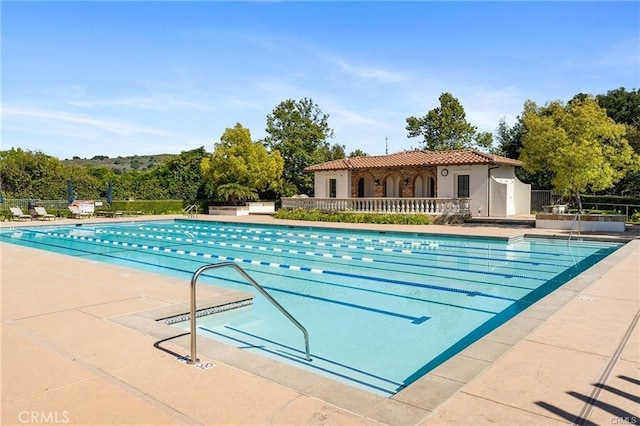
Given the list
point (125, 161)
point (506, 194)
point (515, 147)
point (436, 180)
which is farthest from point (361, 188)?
point (125, 161)

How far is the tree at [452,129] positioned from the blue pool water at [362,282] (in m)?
21.3

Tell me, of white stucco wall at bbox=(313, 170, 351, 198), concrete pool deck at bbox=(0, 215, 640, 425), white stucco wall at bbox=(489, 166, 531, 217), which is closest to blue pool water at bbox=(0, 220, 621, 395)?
concrete pool deck at bbox=(0, 215, 640, 425)

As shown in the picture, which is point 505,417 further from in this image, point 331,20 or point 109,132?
point 109,132

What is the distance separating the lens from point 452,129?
37.5 meters

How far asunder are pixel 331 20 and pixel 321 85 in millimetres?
10493

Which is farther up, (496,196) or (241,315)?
(496,196)

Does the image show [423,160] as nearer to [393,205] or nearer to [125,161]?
[393,205]

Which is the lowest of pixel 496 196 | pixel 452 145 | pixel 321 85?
pixel 496 196

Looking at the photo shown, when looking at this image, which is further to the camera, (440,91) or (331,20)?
(440,91)

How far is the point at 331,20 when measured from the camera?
16141 mm

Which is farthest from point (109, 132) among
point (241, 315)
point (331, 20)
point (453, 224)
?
point (241, 315)
